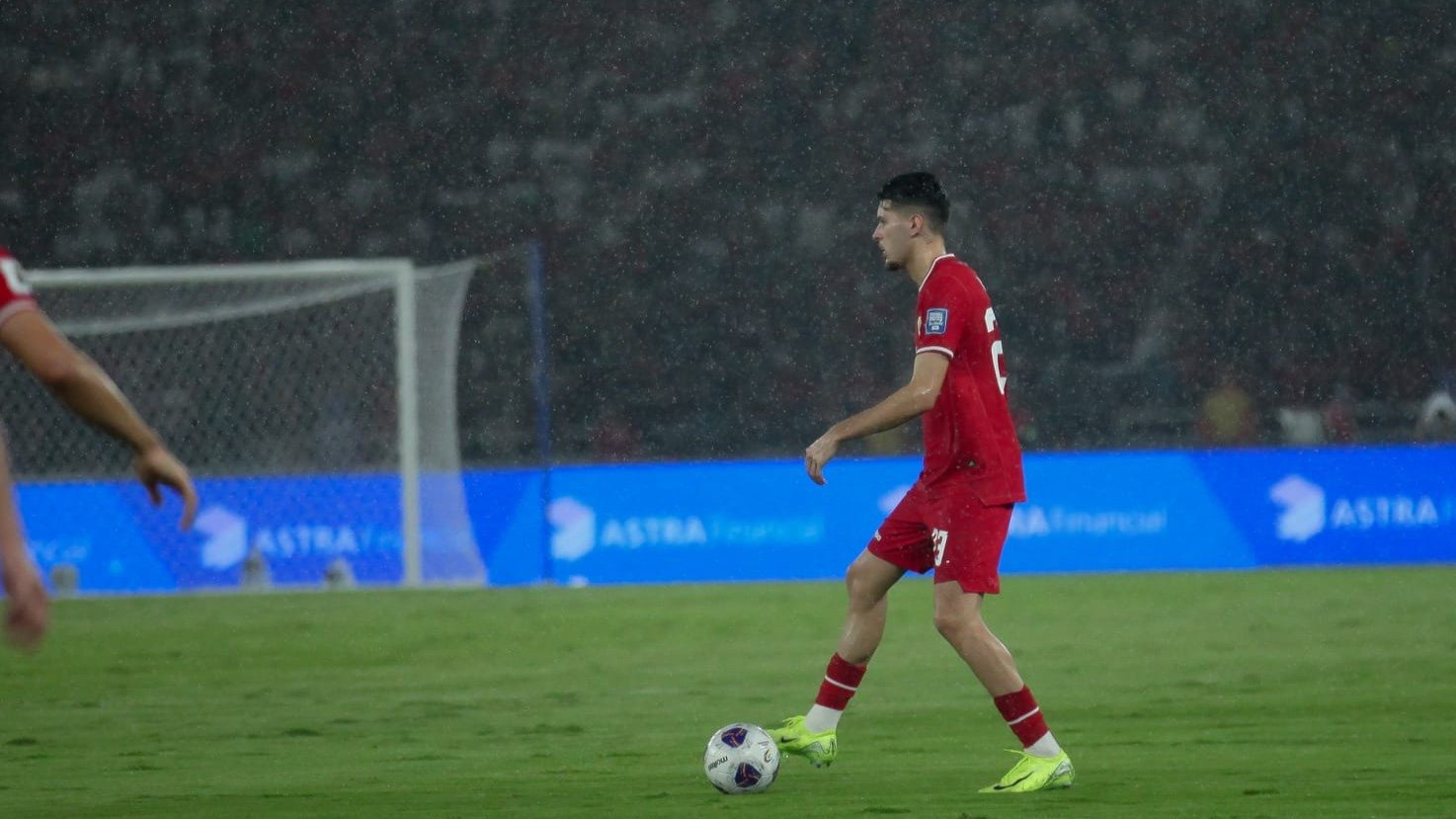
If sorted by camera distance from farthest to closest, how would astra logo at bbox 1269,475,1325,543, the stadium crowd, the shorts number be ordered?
the stadium crowd, astra logo at bbox 1269,475,1325,543, the shorts number

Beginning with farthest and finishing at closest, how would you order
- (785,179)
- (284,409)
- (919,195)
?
(785,179), (284,409), (919,195)

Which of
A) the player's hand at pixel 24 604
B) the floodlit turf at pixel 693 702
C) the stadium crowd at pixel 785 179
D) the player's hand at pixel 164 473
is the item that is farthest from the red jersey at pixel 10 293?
the stadium crowd at pixel 785 179

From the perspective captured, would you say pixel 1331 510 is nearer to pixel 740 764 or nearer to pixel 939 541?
pixel 939 541

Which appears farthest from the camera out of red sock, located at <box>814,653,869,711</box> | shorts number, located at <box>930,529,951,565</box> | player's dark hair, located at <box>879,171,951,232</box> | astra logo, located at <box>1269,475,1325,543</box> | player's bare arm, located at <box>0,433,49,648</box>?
astra logo, located at <box>1269,475,1325,543</box>

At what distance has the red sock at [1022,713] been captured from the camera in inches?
216

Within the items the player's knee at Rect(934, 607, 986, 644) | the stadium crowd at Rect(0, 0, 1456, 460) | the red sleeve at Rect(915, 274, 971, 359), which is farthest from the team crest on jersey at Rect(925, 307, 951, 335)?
the stadium crowd at Rect(0, 0, 1456, 460)

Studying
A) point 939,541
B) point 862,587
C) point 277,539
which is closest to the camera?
point 939,541

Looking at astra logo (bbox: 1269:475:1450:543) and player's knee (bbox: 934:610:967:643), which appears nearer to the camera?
player's knee (bbox: 934:610:967:643)

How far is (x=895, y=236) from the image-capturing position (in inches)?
226

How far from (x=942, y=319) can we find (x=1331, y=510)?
33.5 feet

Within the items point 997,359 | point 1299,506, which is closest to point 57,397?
point 997,359

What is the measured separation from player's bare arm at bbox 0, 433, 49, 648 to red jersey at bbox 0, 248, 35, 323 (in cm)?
34

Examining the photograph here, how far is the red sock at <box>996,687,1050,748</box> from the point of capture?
216 inches

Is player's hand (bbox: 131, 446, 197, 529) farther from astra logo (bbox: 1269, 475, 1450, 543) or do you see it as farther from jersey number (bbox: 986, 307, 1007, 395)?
astra logo (bbox: 1269, 475, 1450, 543)
